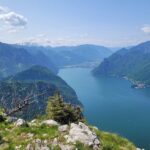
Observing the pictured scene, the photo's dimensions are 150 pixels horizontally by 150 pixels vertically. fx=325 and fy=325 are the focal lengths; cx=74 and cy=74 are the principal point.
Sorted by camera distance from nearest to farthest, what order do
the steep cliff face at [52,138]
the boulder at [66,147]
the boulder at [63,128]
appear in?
the boulder at [66,147]
the steep cliff face at [52,138]
the boulder at [63,128]

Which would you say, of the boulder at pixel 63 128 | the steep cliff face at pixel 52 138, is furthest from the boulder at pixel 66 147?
the boulder at pixel 63 128

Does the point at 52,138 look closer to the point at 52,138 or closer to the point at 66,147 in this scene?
the point at 52,138

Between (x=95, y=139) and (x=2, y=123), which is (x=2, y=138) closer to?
(x=2, y=123)

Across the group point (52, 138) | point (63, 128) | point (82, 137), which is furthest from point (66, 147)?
point (63, 128)

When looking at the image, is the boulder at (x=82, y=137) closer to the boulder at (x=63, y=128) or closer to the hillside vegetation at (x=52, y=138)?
the hillside vegetation at (x=52, y=138)

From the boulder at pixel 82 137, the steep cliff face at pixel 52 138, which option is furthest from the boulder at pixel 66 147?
the boulder at pixel 82 137

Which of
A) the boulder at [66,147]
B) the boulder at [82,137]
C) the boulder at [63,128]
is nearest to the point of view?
the boulder at [66,147]

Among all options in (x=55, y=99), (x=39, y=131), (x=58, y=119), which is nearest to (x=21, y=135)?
(x=39, y=131)

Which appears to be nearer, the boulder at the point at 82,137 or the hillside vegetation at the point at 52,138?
the hillside vegetation at the point at 52,138

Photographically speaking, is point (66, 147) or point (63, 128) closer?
point (66, 147)

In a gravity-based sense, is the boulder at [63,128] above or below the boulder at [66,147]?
above

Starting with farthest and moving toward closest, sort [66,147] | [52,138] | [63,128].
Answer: [63,128] < [52,138] < [66,147]

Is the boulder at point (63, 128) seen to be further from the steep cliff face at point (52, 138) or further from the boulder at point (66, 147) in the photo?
the boulder at point (66, 147)
